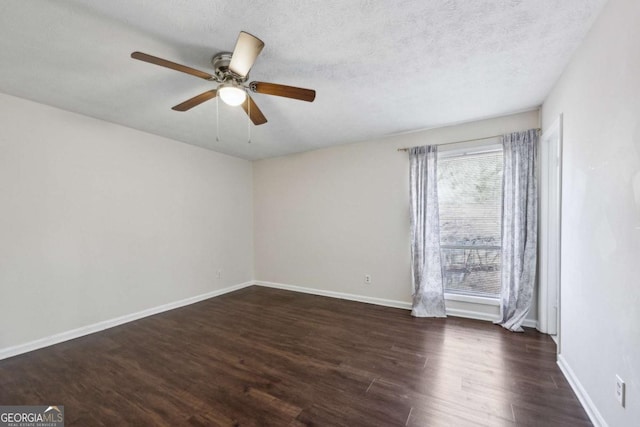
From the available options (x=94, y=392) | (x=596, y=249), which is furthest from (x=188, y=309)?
(x=596, y=249)

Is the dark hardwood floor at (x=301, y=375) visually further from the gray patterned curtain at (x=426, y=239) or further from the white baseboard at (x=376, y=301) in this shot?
the gray patterned curtain at (x=426, y=239)

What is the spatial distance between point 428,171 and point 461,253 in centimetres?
120

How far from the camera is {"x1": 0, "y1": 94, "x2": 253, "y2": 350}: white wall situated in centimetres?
256

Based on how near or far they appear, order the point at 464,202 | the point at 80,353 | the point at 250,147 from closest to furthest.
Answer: the point at 80,353 < the point at 464,202 < the point at 250,147

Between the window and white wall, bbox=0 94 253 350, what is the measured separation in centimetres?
373

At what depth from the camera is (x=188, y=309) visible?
381 cm

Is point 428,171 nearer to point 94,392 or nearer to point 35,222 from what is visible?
point 94,392

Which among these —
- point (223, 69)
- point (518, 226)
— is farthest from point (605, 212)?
point (223, 69)

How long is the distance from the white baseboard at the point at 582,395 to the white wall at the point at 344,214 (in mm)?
996

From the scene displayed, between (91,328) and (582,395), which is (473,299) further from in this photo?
(91,328)

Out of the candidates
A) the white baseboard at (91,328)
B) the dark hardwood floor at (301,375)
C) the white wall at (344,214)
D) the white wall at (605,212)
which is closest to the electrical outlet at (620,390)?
the white wall at (605,212)

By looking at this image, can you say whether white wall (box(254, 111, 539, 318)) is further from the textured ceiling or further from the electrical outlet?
the electrical outlet

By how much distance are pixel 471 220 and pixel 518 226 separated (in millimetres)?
531

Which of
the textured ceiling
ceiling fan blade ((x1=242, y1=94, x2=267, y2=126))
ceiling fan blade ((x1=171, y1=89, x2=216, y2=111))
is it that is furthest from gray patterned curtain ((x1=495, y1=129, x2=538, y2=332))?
ceiling fan blade ((x1=171, y1=89, x2=216, y2=111))
